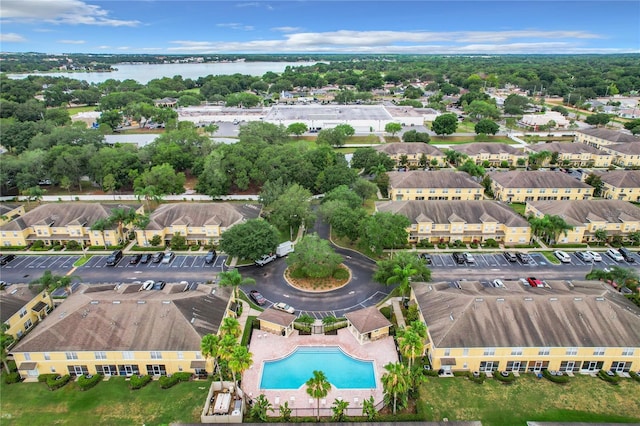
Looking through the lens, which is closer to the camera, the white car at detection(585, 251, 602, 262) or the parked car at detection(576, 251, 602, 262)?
the white car at detection(585, 251, 602, 262)

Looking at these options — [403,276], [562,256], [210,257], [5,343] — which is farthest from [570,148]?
[5,343]

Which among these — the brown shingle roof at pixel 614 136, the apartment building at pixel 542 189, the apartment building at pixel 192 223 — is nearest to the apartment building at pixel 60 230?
the apartment building at pixel 192 223

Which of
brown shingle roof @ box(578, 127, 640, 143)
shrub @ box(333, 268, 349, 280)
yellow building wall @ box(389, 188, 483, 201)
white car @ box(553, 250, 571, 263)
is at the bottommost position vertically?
white car @ box(553, 250, 571, 263)

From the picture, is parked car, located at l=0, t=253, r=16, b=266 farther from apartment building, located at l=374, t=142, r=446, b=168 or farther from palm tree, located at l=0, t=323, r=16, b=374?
apartment building, located at l=374, t=142, r=446, b=168

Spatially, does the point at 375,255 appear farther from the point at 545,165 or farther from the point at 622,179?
the point at 545,165

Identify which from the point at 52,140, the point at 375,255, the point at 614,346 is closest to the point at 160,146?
the point at 52,140

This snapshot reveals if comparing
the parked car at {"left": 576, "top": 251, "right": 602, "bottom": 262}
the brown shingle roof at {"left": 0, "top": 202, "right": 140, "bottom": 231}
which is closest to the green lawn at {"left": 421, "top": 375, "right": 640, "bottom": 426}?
the parked car at {"left": 576, "top": 251, "right": 602, "bottom": 262}

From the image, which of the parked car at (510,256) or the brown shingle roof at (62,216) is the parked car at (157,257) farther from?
the parked car at (510,256)
